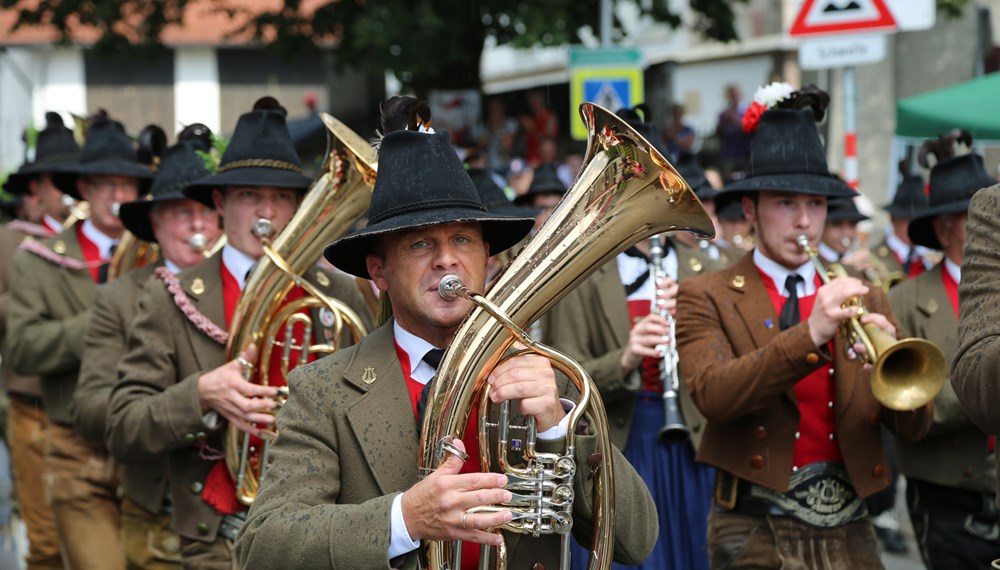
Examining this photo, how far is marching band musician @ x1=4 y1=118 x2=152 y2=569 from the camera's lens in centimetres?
719

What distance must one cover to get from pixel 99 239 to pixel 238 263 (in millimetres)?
2554

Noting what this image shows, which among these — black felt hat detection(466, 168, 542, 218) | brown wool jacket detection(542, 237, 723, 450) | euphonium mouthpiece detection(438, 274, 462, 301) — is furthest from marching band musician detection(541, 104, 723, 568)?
euphonium mouthpiece detection(438, 274, 462, 301)

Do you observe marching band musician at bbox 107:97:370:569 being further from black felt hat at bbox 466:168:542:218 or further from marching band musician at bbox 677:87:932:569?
black felt hat at bbox 466:168:542:218

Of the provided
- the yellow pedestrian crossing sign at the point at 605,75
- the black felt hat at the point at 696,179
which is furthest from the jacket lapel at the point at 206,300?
the yellow pedestrian crossing sign at the point at 605,75

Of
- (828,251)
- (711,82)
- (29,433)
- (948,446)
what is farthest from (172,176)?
(711,82)

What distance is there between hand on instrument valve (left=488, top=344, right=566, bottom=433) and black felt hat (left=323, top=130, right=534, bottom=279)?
1.47ft

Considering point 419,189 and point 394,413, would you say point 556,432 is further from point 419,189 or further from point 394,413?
point 419,189

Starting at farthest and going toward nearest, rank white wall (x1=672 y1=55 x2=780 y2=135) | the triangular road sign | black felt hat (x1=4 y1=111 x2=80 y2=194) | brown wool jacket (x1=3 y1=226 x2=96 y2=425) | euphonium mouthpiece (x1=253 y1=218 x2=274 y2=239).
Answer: white wall (x1=672 y1=55 x2=780 y2=135) → black felt hat (x1=4 y1=111 x2=80 y2=194) → the triangular road sign → brown wool jacket (x1=3 y1=226 x2=96 y2=425) → euphonium mouthpiece (x1=253 y1=218 x2=274 y2=239)

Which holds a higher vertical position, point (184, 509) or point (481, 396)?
point (481, 396)

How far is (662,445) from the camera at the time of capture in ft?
22.7

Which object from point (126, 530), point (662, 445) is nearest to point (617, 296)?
point (662, 445)

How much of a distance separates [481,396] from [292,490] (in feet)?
1.93

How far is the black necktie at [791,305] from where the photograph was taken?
18.4 ft

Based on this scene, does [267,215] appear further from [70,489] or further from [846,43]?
[846,43]
